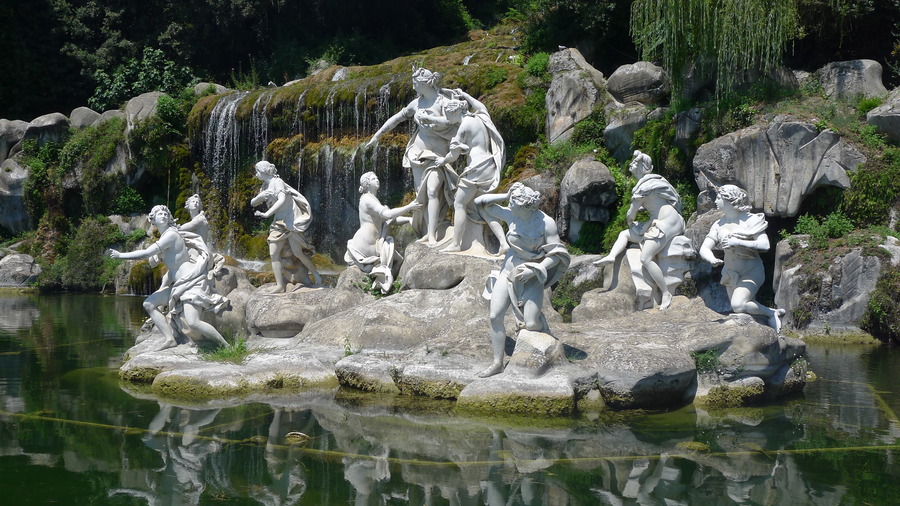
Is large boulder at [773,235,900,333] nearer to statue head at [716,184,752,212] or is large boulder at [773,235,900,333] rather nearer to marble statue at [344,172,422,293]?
statue head at [716,184,752,212]

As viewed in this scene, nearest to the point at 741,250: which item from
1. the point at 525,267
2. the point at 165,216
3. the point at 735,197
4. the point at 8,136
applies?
the point at 735,197

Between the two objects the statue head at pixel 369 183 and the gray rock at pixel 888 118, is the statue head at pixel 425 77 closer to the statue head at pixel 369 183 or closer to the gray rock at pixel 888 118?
the statue head at pixel 369 183

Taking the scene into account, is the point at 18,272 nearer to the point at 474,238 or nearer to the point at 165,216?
the point at 165,216

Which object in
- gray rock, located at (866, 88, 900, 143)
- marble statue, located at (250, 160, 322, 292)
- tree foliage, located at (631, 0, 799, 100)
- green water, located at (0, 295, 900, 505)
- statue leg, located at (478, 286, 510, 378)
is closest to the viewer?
green water, located at (0, 295, 900, 505)

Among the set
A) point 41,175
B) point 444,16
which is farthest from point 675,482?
point 444,16

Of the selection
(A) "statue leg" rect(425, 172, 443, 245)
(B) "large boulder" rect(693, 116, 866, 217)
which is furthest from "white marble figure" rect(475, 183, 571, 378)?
(B) "large boulder" rect(693, 116, 866, 217)

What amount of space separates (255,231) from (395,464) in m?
19.6

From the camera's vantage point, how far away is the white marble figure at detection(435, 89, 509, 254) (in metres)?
12.8

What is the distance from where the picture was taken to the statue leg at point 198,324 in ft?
37.0

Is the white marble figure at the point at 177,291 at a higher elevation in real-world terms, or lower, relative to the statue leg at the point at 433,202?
lower

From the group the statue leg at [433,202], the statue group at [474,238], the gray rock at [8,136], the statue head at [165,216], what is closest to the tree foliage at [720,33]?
the statue group at [474,238]

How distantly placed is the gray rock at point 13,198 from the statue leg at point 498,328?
25.5 m

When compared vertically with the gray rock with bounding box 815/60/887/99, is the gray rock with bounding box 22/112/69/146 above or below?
below

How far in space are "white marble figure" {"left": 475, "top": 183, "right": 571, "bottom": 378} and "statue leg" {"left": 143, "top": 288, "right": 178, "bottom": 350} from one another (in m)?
4.68
